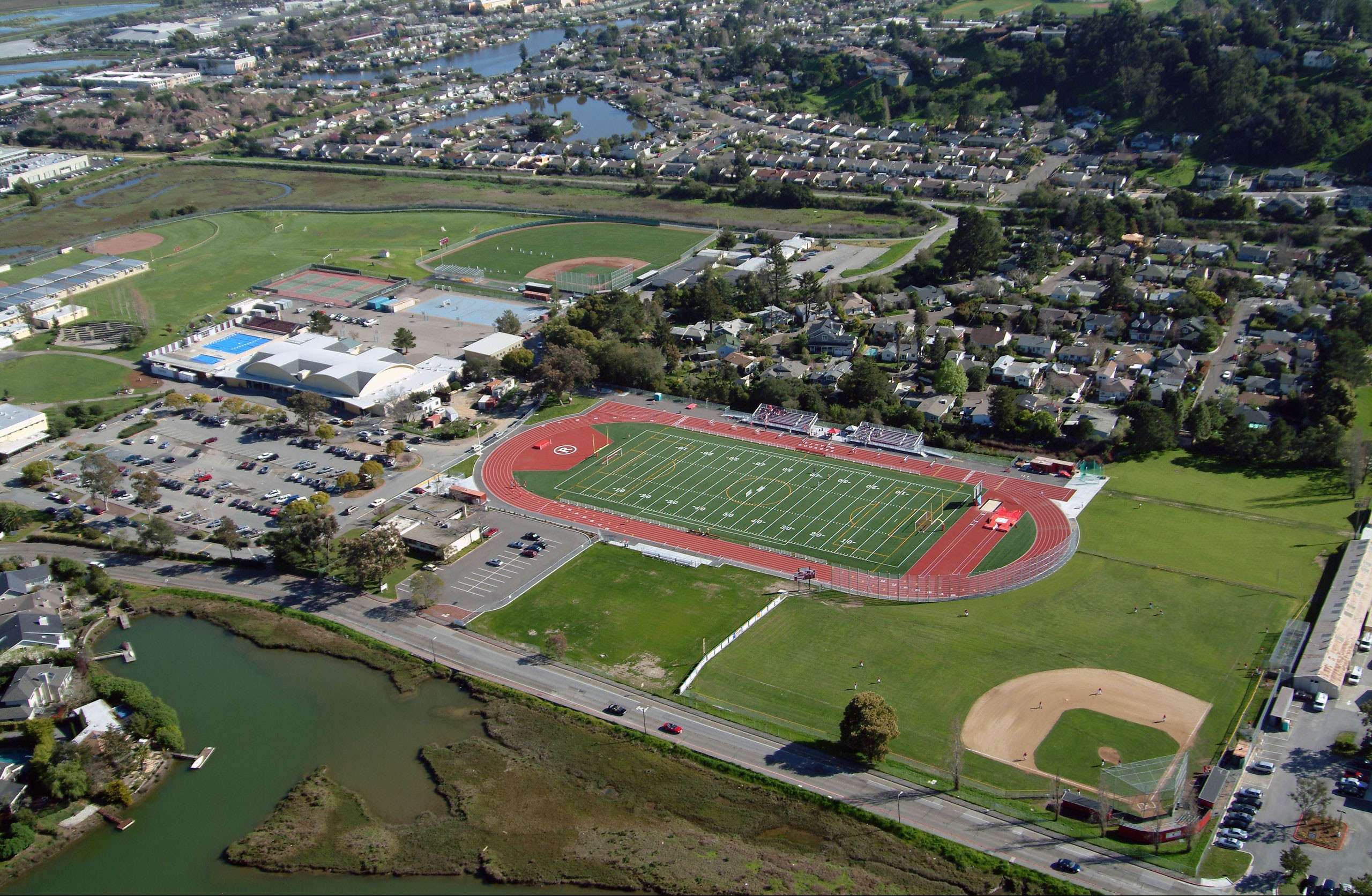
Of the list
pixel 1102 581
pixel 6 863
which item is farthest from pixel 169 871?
pixel 1102 581

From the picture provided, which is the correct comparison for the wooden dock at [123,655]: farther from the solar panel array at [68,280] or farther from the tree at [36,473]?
the solar panel array at [68,280]

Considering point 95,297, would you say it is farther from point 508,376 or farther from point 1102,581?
point 1102,581

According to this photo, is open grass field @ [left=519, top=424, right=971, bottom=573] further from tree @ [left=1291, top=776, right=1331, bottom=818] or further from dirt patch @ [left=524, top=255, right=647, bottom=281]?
dirt patch @ [left=524, top=255, right=647, bottom=281]

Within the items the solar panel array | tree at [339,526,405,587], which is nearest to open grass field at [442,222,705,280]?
the solar panel array

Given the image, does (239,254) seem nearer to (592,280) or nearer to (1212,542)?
(592,280)

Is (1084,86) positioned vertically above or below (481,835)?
above
